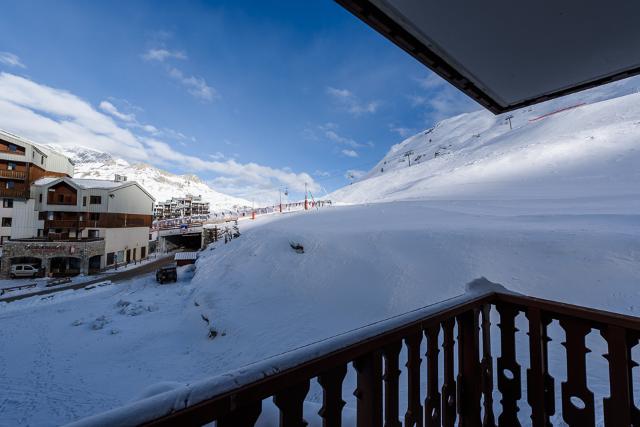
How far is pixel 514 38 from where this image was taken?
2398mm

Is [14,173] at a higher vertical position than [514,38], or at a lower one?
higher

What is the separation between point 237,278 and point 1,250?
2363 centimetres

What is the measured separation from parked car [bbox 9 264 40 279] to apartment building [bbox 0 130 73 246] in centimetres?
403

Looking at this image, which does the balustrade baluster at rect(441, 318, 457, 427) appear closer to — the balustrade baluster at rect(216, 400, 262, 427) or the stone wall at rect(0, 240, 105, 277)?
the balustrade baluster at rect(216, 400, 262, 427)

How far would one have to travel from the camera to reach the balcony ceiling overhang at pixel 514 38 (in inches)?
81.0

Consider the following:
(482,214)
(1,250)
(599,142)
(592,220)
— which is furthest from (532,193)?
(1,250)

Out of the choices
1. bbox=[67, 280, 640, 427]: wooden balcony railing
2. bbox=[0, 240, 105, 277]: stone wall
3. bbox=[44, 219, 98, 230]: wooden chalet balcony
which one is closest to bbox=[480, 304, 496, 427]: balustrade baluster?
bbox=[67, 280, 640, 427]: wooden balcony railing

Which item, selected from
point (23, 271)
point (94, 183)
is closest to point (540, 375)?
point (23, 271)

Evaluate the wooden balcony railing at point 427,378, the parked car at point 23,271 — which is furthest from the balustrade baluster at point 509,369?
the parked car at point 23,271

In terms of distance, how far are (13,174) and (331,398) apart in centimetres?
3672

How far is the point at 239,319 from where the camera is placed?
9305 millimetres

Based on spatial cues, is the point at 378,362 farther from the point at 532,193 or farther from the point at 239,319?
the point at 532,193

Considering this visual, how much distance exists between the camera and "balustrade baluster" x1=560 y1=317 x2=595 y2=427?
5.70 feet

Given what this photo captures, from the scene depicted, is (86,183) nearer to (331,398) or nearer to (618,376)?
(331,398)
